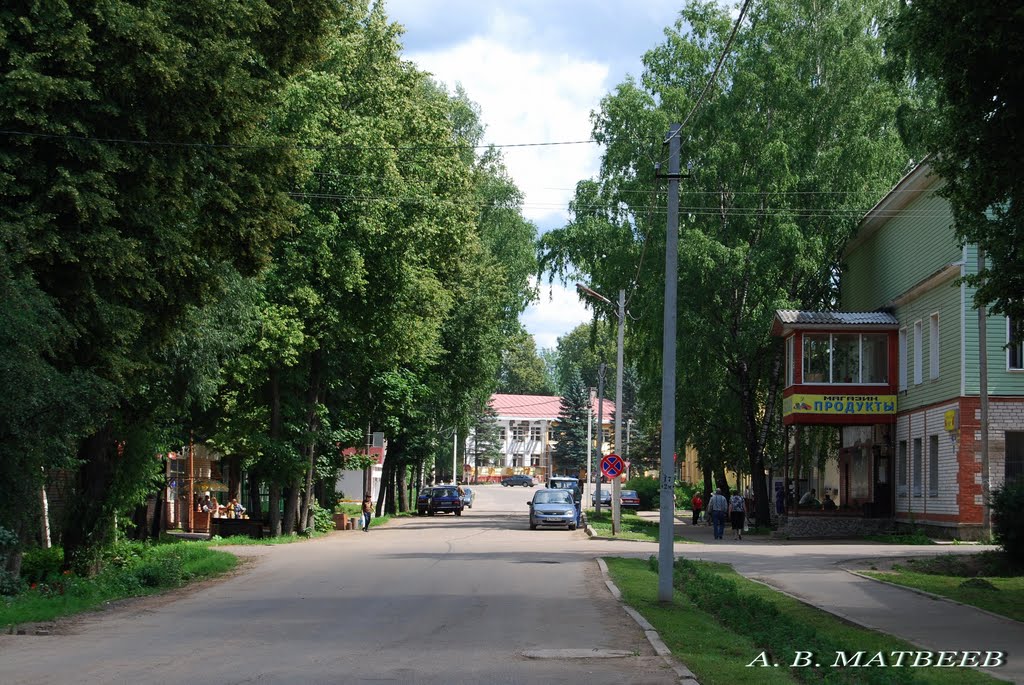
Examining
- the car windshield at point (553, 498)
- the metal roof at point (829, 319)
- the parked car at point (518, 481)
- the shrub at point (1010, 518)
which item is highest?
the metal roof at point (829, 319)

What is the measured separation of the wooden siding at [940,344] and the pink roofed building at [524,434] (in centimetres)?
12551

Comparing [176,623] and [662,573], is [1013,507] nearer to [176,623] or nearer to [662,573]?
[662,573]

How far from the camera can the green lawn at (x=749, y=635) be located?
1100 cm

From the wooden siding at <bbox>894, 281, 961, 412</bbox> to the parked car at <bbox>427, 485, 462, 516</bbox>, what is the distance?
2961 centimetres

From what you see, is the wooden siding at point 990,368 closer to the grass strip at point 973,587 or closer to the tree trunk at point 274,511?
the grass strip at point 973,587

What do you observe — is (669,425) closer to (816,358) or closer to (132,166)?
(132,166)

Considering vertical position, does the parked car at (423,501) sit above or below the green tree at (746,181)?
below

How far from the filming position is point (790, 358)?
42594mm

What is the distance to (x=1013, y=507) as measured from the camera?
23469mm

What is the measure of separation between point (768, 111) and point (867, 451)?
13459 millimetres

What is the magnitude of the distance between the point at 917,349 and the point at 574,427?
98.9 metres

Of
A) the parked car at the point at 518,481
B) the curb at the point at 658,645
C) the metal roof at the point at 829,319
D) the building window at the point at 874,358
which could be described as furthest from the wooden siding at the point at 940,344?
the parked car at the point at 518,481

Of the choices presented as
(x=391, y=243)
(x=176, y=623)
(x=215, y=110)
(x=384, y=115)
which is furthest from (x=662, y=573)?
(x=384, y=115)

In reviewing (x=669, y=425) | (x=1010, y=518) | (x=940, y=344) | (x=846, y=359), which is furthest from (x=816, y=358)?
(x=669, y=425)
